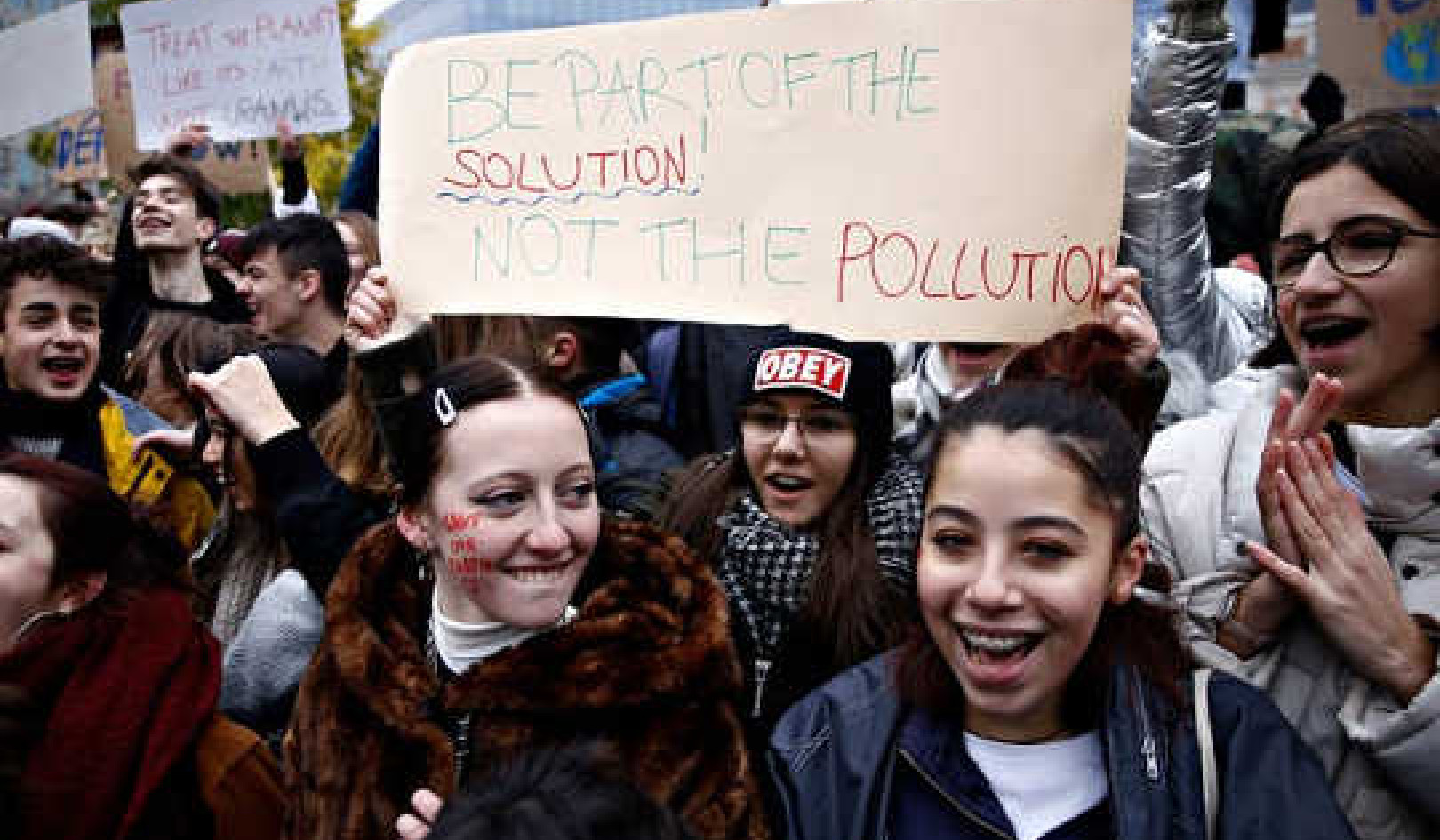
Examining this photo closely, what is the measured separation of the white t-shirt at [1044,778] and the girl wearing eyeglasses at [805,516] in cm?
64

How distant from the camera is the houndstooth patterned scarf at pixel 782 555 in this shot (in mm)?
2697

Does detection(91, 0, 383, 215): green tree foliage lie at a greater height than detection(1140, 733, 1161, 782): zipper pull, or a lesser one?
greater

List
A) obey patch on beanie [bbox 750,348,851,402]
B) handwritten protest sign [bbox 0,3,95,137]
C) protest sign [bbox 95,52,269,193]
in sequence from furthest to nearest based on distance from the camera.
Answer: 1. protest sign [bbox 95,52,269,193]
2. handwritten protest sign [bbox 0,3,95,137]
3. obey patch on beanie [bbox 750,348,851,402]

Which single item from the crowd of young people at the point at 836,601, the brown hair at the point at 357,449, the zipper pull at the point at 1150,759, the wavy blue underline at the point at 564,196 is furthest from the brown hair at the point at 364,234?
the zipper pull at the point at 1150,759

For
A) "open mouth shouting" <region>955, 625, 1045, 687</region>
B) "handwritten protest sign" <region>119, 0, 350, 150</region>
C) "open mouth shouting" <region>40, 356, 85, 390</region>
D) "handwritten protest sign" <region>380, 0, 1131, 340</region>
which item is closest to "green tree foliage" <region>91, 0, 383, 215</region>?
"handwritten protest sign" <region>119, 0, 350, 150</region>

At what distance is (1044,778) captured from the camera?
1.91m

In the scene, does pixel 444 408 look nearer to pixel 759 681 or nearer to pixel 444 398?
pixel 444 398

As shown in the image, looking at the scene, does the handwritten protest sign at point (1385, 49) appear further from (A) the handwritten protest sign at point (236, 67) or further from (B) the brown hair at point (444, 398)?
(A) the handwritten protest sign at point (236, 67)

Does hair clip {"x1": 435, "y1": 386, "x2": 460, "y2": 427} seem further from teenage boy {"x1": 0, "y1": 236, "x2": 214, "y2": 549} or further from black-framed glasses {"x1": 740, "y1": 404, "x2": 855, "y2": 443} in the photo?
teenage boy {"x1": 0, "y1": 236, "x2": 214, "y2": 549}

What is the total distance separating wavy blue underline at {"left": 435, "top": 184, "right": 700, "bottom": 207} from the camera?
268 centimetres

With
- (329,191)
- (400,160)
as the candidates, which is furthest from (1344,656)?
(329,191)

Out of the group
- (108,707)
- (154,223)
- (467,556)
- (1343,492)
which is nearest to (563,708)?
(467,556)

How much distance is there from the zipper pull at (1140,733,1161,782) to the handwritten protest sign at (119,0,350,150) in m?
4.55

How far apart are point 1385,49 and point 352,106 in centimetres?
2118
